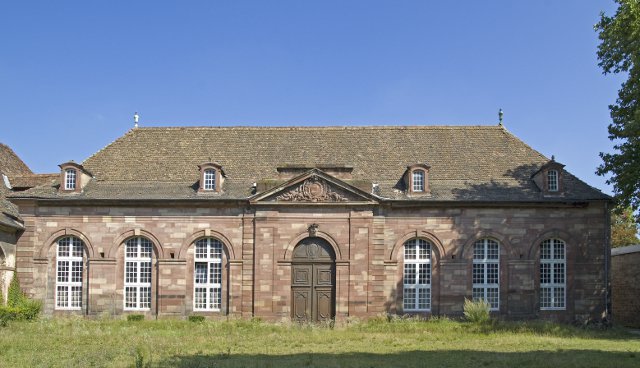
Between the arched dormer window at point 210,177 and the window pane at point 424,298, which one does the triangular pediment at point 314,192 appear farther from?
the window pane at point 424,298

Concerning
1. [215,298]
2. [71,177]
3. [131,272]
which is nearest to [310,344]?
[215,298]

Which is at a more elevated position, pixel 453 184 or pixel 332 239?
pixel 453 184

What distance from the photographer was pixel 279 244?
94.2 ft

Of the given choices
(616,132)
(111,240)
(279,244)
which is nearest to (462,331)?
(279,244)

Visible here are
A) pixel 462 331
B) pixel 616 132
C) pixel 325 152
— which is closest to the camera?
pixel 462 331

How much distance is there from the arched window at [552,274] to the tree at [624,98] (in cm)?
331

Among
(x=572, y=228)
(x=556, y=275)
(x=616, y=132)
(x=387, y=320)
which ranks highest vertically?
(x=616, y=132)

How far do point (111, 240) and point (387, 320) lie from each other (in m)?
12.3

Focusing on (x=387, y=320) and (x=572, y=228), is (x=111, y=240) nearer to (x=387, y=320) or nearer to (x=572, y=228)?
(x=387, y=320)

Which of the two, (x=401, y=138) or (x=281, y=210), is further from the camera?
(x=401, y=138)

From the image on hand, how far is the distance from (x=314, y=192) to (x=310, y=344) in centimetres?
886

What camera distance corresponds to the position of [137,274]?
29078 mm

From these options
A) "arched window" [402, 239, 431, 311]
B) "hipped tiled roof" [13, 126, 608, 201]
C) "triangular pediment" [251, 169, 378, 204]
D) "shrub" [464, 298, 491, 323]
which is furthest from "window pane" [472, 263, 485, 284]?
"triangular pediment" [251, 169, 378, 204]

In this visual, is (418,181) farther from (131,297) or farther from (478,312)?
(131,297)
